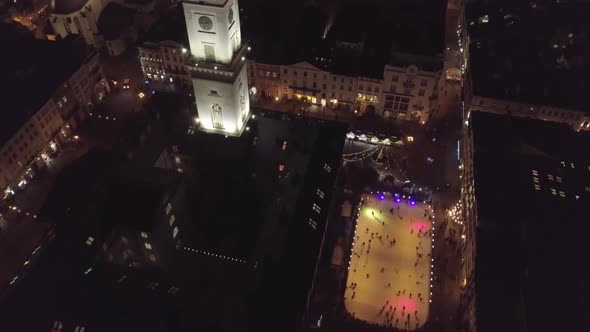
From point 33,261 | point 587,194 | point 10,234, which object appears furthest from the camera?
point 10,234

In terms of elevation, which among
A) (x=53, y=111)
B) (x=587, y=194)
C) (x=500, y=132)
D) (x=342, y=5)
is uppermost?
(x=342, y=5)

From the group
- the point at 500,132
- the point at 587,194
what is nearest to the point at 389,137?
the point at 500,132

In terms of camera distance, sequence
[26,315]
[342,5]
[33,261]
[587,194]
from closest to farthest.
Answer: [26,315] < [33,261] < [587,194] < [342,5]

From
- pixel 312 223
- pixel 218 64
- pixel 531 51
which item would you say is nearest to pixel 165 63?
pixel 218 64

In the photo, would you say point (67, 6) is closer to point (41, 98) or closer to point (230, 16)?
point (41, 98)

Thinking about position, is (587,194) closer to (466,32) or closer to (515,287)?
(515,287)

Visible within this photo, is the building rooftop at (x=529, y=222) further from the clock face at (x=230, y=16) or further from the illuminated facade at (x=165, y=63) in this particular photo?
the illuminated facade at (x=165, y=63)

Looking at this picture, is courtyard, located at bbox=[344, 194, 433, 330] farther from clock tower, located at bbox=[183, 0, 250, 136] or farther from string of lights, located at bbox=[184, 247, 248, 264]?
clock tower, located at bbox=[183, 0, 250, 136]

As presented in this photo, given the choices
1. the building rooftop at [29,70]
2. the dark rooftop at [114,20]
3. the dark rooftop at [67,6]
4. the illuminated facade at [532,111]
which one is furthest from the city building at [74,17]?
the illuminated facade at [532,111]
